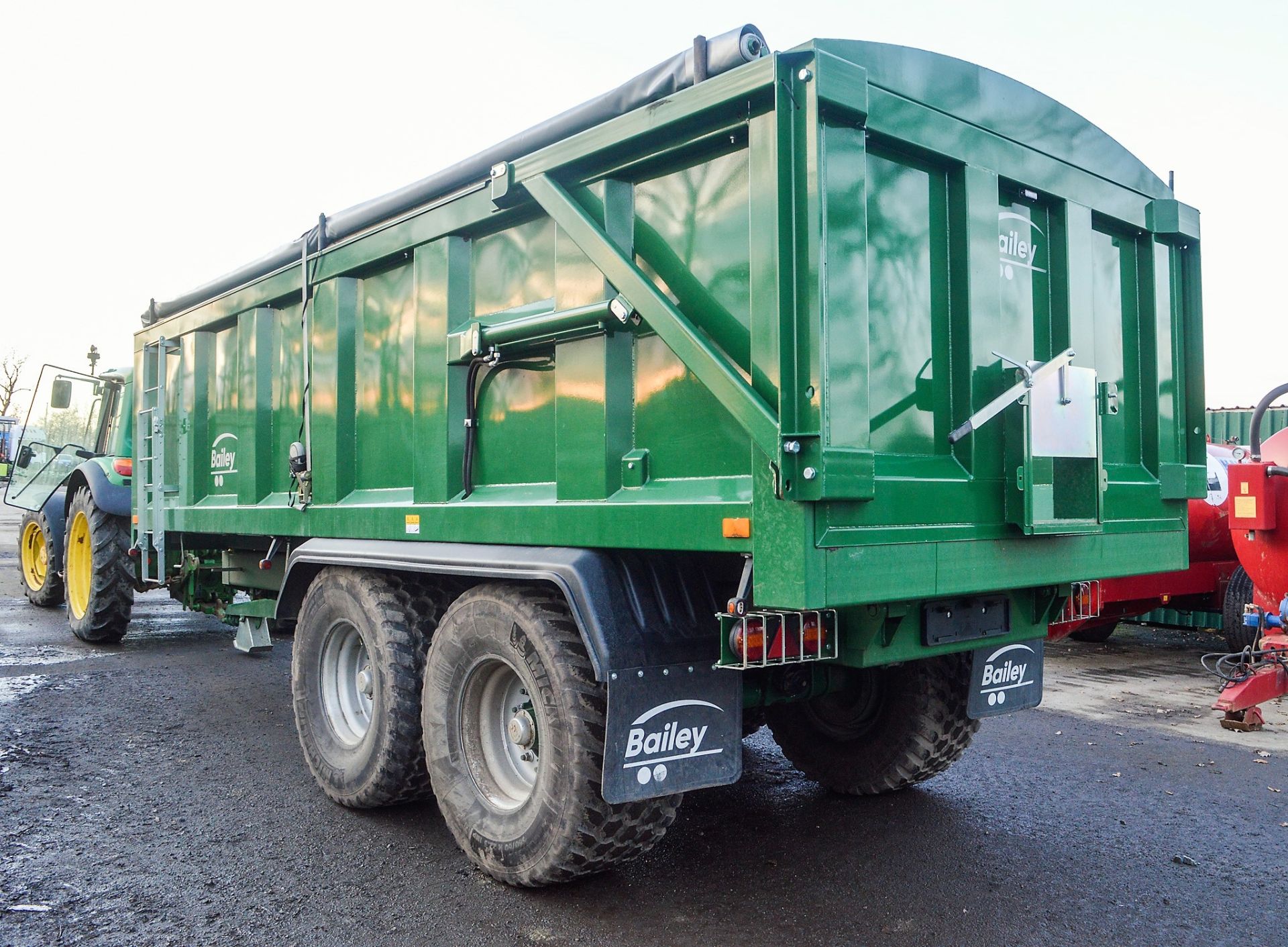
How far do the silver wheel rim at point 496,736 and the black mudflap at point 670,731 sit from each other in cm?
65

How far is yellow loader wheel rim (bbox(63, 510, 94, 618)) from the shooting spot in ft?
32.2

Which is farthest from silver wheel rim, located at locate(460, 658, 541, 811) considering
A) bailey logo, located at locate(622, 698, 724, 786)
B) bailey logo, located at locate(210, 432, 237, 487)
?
bailey logo, located at locate(210, 432, 237, 487)

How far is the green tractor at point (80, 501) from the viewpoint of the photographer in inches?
356

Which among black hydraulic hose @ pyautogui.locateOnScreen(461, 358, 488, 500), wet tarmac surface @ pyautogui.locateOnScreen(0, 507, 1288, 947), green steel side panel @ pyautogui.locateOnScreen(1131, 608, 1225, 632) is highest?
black hydraulic hose @ pyautogui.locateOnScreen(461, 358, 488, 500)

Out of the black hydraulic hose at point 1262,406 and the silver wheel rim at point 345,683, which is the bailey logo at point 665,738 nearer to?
the silver wheel rim at point 345,683

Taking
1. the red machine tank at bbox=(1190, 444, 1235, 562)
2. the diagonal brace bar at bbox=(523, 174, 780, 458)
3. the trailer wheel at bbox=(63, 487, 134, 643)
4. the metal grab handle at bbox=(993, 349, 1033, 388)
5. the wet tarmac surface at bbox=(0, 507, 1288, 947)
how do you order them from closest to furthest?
the diagonal brace bar at bbox=(523, 174, 780, 458) → the wet tarmac surface at bbox=(0, 507, 1288, 947) → the metal grab handle at bbox=(993, 349, 1033, 388) → the red machine tank at bbox=(1190, 444, 1235, 562) → the trailer wheel at bbox=(63, 487, 134, 643)

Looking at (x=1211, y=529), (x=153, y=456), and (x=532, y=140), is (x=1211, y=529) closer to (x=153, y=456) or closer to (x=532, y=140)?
(x=532, y=140)

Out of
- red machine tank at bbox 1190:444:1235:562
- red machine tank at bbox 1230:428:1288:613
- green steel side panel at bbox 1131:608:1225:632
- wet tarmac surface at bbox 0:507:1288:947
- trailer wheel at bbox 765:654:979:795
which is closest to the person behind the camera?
wet tarmac surface at bbox 0:507:1288:947

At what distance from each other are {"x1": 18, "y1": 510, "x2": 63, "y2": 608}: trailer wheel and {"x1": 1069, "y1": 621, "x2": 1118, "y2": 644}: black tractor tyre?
35.4 feet

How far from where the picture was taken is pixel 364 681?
473 cm

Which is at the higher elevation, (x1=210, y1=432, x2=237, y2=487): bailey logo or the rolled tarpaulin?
the rolled tarpaulin

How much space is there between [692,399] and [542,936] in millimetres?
1844

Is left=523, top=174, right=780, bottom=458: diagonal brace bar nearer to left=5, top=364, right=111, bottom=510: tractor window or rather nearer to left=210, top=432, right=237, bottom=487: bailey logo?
left=210, top=432, right=237, bottom=487: bailey logo

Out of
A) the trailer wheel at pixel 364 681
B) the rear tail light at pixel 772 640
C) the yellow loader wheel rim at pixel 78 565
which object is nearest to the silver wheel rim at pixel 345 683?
the trailer wheel at pixel 364 681
